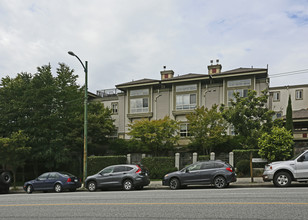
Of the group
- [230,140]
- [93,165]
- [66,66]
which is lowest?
[93,165]

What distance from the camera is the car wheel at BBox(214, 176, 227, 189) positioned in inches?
652

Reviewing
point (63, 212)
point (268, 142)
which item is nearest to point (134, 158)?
point (268, 142)

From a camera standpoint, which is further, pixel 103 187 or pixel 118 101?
pixel 118 101

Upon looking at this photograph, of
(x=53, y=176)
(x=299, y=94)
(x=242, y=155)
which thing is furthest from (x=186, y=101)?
(x=53, y=176)

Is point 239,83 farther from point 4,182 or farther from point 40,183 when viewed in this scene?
point 4,182

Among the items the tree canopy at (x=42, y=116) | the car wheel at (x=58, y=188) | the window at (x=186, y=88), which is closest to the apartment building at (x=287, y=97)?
the window at (x=186, y=88)

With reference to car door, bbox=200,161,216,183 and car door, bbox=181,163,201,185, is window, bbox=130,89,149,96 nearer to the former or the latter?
car door, bbox=181,163,201,185

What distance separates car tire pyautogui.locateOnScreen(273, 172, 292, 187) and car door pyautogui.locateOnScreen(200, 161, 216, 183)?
312 cm

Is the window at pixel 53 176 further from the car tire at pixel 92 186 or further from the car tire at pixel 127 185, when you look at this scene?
the car tire at pixel 127 185

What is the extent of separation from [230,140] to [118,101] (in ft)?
60.6

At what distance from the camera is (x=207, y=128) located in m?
33.6

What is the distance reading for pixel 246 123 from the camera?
78.2 feet

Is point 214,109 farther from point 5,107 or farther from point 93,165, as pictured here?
point 5,107

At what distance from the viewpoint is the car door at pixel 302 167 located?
48.1ft
